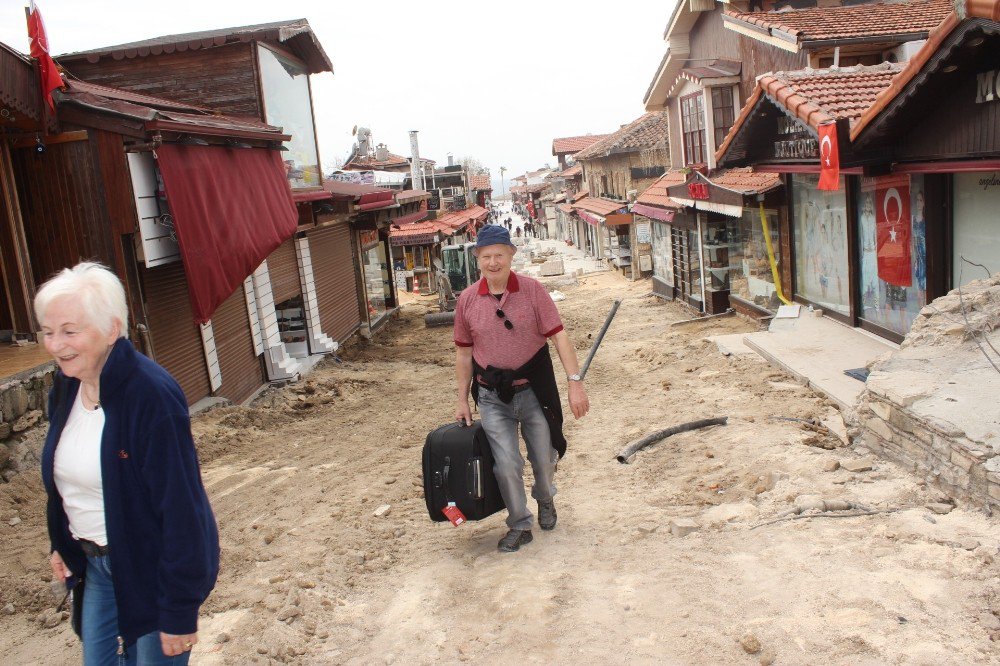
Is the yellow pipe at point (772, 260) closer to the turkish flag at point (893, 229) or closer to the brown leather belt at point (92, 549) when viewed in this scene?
the turkish flag at point (893, 229)

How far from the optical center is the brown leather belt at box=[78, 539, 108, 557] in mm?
2623

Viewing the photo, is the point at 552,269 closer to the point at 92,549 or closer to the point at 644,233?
the point at 644,233

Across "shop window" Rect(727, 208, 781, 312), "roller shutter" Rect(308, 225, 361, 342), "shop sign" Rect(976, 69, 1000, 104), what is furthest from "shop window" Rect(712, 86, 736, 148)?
"shop sign" Rect(976, 69, 1000, 104)

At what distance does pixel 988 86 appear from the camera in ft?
21.9

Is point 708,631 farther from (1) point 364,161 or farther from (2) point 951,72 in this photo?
(1) point 364,161

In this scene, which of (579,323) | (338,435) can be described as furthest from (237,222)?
(579,323)

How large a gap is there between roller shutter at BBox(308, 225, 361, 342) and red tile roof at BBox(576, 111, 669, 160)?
16.5m

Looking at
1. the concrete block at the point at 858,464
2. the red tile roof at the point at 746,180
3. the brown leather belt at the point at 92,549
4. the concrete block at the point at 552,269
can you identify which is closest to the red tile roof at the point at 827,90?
the red tile roof at the point at 746,180

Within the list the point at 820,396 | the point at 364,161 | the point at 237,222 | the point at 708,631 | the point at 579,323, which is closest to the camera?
the point at 708,631

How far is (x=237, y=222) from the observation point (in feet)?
30.5

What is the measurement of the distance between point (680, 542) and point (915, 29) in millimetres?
9995

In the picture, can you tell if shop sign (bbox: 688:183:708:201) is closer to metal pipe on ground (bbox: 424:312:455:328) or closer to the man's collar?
metal pipe on ground (bbox: 424:312:455:328)

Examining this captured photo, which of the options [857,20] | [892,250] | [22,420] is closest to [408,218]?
[857,20]

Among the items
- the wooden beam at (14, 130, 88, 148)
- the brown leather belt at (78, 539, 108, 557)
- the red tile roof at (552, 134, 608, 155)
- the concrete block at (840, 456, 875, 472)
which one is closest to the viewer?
the brown leather belt at (78, 539, 108, 557)
